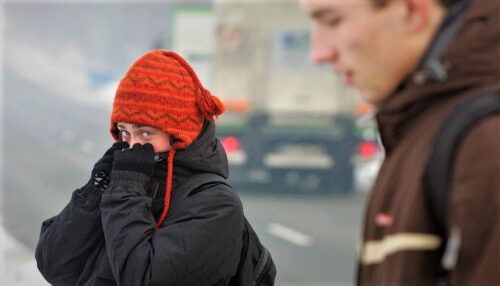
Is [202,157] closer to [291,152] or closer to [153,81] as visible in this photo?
[153,81]

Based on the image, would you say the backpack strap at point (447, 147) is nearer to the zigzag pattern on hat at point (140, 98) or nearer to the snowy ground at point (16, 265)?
the zigzag pattern on hat at point (140, 98)

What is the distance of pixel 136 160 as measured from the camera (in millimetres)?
2107

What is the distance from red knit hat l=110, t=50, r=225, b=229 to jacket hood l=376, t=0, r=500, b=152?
1176 mm

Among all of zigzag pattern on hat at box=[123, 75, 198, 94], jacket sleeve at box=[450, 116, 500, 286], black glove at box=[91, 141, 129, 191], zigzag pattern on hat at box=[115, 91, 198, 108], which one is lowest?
black glove at box=[91, 141, 129, 191]

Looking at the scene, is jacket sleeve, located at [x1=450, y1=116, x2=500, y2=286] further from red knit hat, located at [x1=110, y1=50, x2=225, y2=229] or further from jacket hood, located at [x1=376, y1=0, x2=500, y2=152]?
red knit hat, located at [x1=110, y1=50, x2=225, y2=229]

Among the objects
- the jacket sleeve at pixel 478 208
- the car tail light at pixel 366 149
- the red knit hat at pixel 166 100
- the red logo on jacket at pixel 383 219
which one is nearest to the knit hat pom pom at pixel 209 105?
the red knit hat at pixel 166 100

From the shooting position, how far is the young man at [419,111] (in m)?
1.00

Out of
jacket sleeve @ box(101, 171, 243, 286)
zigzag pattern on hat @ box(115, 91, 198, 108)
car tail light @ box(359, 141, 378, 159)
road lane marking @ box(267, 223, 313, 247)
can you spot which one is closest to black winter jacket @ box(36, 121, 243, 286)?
jacket sleeve @ box(101, 171, 243, 286)

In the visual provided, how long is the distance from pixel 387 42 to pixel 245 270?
124 centimetres

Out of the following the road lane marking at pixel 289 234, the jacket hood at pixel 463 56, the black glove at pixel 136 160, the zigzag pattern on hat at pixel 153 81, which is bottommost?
the road lane marking at pixel 289 234

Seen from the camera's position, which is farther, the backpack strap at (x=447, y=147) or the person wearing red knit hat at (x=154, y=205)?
the person wearing red knit hat at (x=154, y=205)

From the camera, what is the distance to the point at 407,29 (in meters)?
1.11

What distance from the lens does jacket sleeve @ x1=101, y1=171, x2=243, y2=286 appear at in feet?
6.52

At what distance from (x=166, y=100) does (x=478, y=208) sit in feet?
4.44
